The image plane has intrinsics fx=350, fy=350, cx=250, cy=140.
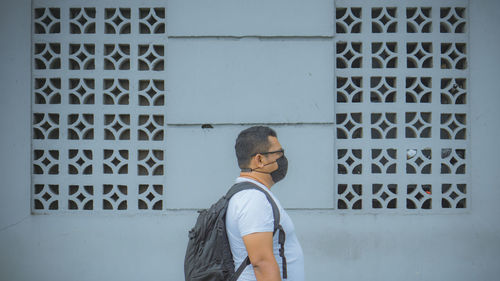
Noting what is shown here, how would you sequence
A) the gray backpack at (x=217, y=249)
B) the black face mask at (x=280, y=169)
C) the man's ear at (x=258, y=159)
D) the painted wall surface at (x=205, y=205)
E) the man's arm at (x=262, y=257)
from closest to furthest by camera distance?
the man's arm at (x=262, y=257) → the gray backpack at (x=217, y=249) → the man's ear at (x=258, y=159) → the black face mask at (x=280, y=169) → the painted wall surface at (x=205, y=205)

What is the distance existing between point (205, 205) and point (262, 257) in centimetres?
192

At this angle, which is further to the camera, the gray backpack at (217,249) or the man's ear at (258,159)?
the man's ear at (258,159)

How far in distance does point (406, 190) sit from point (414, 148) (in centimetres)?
45

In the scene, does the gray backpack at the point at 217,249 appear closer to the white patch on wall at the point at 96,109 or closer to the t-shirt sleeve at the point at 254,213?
the t-shirt sleeve at the point at 254,213

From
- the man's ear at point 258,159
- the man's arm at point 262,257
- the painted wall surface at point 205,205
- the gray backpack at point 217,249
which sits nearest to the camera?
the man's arm at point 262,257

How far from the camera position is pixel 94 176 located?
145 inches

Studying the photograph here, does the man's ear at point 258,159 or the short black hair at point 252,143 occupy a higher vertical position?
the short black hair at point 252,143

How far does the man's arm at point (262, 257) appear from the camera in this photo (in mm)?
1752

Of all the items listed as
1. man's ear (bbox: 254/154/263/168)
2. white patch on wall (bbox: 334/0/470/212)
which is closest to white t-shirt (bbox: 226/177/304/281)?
man's ear (bbox: 254/154/263/168)

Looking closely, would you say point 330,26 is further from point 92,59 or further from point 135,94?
point 92,59

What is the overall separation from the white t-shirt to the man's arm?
0.11ft

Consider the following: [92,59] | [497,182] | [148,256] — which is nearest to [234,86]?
[92,59]

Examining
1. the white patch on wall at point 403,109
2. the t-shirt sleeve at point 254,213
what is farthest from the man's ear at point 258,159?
the white patch on wall at point 403,109

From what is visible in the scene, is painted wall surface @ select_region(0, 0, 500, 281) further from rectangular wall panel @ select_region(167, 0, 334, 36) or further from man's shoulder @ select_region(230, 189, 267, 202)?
man's shoulder @ select_region(230, 189, 267, 202)
